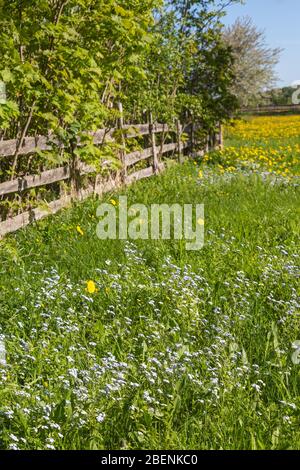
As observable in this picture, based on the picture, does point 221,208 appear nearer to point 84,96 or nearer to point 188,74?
point 84,96

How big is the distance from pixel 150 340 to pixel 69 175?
423 centimetres

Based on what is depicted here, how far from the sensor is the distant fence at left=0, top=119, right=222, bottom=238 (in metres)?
6.02

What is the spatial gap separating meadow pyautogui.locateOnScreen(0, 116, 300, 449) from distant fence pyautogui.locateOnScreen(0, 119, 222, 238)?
0.35 m

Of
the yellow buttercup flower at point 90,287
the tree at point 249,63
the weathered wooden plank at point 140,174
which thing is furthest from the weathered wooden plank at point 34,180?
the tree at point 249,63

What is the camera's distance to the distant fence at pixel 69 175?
6.02m

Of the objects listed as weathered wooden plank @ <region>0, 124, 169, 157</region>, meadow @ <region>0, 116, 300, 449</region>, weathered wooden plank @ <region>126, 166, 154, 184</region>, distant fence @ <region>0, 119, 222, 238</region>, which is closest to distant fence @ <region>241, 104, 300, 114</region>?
distant fence @ <region>0, 119, 222, 238</region>

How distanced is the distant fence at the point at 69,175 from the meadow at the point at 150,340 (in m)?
0.35

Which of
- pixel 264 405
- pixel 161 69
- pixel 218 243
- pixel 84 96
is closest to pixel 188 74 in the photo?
pixel 161 69

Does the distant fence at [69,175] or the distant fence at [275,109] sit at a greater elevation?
the distant fence at [275,109]

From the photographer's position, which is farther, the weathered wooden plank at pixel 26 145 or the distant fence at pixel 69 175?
the distant fence at pixel 69 175

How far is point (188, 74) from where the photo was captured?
41.3ft

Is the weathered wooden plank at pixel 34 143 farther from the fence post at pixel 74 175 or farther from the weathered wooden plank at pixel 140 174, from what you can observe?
the weathered wooden plank at pixel 140 174

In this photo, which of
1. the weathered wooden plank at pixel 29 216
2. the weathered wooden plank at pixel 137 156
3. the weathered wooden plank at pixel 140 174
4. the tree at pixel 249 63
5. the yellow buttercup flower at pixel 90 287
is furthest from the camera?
the tree at pixel 249 63

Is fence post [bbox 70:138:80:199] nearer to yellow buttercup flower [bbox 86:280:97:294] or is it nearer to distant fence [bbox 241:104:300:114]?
yellow buttercup flower [bbox 86:280:97:294]
